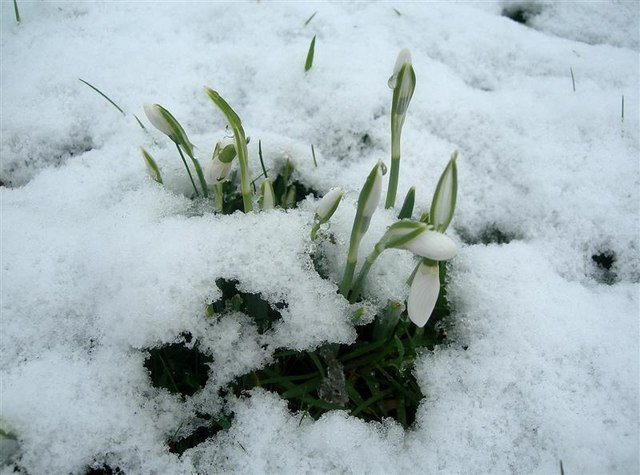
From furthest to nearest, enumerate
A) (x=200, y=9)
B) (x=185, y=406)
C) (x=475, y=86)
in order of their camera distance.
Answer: (x=200, y=9)
(x=475, y=86)
(x=185, y=406)

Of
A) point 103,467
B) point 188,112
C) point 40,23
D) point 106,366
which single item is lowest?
point 103,467

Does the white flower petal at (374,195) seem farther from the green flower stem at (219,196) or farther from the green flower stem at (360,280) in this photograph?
the green flower stem at (219,196)

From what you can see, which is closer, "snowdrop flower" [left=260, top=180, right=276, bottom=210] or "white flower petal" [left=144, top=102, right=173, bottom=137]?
"white flower petal" [left=144, top=102, right=173, bottom=137]

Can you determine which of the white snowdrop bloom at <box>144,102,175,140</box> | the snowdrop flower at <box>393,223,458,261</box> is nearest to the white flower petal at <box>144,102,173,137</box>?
the white snowdrop bloom at <box>144,102,175,140</box>

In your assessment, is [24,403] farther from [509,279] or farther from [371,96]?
[371,96]

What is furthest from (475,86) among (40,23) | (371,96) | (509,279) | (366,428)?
(40,23)

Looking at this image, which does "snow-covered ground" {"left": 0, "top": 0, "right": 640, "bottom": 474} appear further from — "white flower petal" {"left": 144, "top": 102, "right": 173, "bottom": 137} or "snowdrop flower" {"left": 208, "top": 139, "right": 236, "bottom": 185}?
"white flower petal" {"left": 144, "top": 102, "right": 173, "bottom": 137}

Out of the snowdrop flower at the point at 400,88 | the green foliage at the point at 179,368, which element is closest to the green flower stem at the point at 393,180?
the snowdrop flower at the point at 400,88
